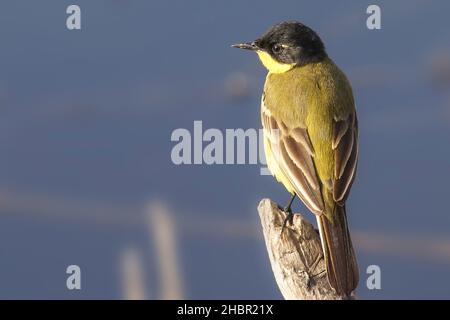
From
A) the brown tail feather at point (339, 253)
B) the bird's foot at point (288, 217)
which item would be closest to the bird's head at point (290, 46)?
the bird's foot at point (288, 217)

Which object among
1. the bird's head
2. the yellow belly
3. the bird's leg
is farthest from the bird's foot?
the bird's head

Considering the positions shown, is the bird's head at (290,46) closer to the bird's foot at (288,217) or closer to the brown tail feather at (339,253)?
the bird's foot at (288,217)

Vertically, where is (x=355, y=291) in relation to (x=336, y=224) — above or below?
below

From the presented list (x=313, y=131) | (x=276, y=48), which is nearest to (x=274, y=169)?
(x=313, y=131)
